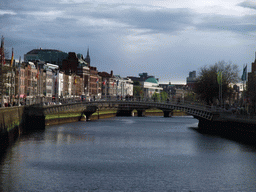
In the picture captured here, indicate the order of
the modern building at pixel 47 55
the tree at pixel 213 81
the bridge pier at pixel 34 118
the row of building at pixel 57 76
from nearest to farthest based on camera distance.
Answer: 1. the bridge pier at pixel 34 118
2. the tree at pixel 213 81
3. the row of building at pixel 57 76
4. the modern building at pixel 47 55

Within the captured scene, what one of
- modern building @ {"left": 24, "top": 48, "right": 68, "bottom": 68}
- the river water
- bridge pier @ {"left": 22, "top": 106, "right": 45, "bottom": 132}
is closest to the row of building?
modern building @ {"left": 24, "top": 48, "right": 68, "bottom": 68}

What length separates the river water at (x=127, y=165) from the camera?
3272cm

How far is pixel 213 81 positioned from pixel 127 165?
55.7 m

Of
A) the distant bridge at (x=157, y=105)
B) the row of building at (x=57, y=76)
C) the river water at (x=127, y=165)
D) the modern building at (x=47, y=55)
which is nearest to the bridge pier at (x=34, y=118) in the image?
the distant bridge at (x=157, y=105)

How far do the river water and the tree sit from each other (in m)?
36.8

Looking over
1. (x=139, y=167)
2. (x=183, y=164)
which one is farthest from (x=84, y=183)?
(x=183, y=164)

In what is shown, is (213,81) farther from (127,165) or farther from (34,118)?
(127,165)

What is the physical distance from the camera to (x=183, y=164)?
133ft

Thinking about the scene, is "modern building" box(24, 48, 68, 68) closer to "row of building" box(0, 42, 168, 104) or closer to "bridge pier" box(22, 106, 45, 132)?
"row of building" box(0, 42, 168, 104)

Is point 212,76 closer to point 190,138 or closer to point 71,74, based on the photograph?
point 190,138

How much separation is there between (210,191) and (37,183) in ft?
31.3

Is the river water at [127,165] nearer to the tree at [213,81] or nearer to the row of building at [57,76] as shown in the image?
the tree at [213,81]

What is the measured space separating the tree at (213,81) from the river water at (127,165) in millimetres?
36772

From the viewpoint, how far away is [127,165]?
130ft
